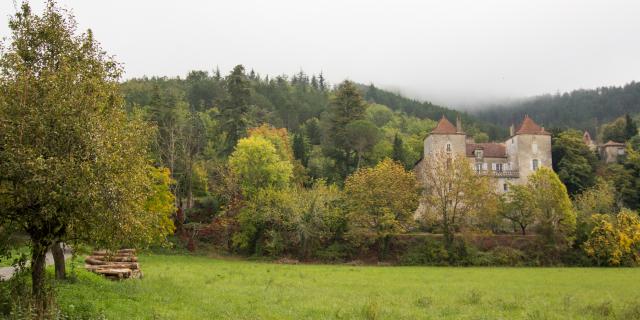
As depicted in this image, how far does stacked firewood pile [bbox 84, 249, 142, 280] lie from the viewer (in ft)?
72.9

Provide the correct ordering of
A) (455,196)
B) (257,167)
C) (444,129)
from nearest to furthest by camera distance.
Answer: (455,196), (257,167), (444,129)

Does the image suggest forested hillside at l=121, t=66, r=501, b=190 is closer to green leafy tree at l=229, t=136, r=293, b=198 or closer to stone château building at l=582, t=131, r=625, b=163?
green leafy tree at l=229, t=136, r=293, b=198

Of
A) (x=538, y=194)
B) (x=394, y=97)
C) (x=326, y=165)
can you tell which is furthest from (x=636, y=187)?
(x=394, y=97)

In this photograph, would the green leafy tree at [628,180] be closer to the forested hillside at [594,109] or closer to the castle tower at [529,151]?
the castle tower at [529,151]

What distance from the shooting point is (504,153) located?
74.8 m

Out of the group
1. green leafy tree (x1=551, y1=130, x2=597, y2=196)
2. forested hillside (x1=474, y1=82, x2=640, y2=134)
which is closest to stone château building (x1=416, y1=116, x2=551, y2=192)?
green leafy tree (x1=551, y1=130, x2=597, y2=196)

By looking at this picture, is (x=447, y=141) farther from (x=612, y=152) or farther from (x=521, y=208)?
(x=612, y=152)

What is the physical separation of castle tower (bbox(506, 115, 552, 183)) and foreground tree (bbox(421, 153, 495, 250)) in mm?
21693

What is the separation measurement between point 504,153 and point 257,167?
124 ft

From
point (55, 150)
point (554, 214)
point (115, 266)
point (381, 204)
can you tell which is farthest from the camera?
point (554, 214)

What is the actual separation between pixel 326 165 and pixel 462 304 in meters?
51.5

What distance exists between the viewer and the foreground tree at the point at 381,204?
5038 cm

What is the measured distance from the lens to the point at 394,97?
607 ft

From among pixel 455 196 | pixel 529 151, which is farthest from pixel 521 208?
pixel 529 151
